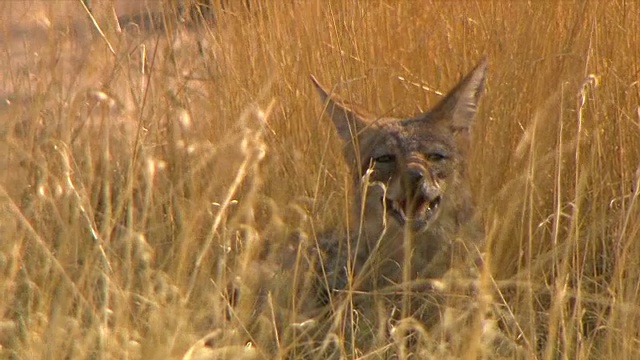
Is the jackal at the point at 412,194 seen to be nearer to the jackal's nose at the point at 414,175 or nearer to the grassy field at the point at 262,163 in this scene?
the jackal's nose at the point at 414,175

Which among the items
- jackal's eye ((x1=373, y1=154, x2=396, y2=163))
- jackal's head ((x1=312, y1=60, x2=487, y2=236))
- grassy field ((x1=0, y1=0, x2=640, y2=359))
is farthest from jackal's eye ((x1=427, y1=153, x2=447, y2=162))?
grassy field ((x1=0, y1=0, x2=640, y2=359))

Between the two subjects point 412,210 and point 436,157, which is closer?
point 412,210

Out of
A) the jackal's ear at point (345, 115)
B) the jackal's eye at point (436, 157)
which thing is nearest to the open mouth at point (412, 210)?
the jackal's eye at point (436, 157)

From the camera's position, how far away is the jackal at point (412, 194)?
3.97 metres

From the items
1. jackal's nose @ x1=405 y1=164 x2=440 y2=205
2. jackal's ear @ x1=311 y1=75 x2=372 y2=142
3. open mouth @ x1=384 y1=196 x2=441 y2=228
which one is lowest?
open mouth @ x1=384 y1=196 x2=441 y2=228

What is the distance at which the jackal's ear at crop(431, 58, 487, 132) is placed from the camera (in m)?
4.18

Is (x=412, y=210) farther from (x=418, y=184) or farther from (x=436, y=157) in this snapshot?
(x=436, y=157)

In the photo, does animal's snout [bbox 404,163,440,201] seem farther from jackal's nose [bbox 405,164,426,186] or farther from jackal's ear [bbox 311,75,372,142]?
jackal's ear [bbox 311,75,372,142]

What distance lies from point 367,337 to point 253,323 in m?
0.40

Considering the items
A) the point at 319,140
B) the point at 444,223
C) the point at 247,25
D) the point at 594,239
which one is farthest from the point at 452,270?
the point at 247,25

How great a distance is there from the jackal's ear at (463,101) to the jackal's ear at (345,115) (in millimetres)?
282

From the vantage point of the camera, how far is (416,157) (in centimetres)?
407

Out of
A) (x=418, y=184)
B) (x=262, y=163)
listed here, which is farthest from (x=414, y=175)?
(x=262, y=163)

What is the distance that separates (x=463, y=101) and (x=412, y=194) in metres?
0.52
